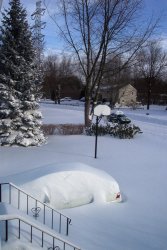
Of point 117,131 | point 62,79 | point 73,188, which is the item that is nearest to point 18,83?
point 117,131

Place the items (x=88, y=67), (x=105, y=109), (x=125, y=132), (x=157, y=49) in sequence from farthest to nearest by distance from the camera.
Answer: (x=157, y=49), (x=88, y=67), (x=125, y=132), (x=105, y=109)

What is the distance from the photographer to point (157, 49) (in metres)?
65.1

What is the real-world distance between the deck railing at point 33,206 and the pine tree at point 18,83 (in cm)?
818

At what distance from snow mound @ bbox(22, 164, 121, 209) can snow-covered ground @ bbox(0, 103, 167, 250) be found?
5.7 inches

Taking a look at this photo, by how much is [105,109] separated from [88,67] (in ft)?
26.8

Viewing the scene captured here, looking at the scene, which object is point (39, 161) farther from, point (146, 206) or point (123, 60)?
point (123, 60)

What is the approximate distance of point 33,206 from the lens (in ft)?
23.9

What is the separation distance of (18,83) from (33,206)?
367 inches

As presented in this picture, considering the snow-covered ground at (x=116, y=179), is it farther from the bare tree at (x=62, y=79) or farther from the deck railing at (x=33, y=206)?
the bare tree at (x=62, y=79)

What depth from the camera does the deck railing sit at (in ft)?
23.0

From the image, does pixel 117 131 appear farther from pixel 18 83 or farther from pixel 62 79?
pixel 62 79

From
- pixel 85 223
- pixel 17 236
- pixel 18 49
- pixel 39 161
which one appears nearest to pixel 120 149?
pixel 39 161

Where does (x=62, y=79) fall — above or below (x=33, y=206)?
above

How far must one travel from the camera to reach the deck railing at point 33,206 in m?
7.00
